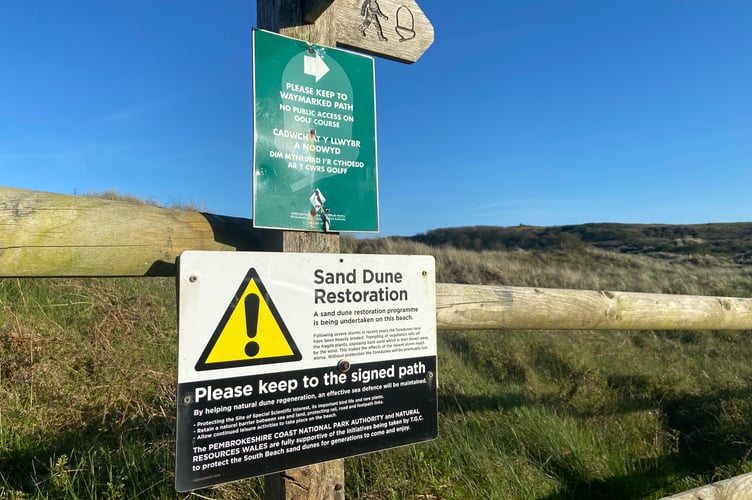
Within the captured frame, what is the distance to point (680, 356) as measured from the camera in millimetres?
6781

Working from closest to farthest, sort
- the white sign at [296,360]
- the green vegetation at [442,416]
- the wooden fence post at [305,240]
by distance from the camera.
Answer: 1. the white sign at [296,360]
2. the wooden fence post at [305,240]
3. the green vegetation at [442,416]

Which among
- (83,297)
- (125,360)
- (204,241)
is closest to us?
(204,241)

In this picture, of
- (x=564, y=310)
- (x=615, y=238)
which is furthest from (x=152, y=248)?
(x=615, y=238)

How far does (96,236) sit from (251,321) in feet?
2.00

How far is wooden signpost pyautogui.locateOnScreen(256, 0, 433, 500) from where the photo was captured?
165cm

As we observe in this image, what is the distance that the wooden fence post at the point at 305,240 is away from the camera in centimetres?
163

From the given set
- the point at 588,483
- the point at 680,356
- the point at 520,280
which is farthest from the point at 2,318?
the point at 520,280

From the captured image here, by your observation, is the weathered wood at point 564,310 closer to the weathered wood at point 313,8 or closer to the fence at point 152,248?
the fence at point 152,248

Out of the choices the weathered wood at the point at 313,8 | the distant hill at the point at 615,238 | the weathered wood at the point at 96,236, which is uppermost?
the distant hill at the point at 615,238

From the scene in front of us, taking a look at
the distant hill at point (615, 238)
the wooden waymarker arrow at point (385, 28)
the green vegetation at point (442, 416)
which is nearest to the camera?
the wooden waymarker arrow at point (385, 28)

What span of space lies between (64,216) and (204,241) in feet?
1.42

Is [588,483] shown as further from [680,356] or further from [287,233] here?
[680,356]

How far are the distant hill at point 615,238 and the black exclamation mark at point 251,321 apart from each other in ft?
78.8

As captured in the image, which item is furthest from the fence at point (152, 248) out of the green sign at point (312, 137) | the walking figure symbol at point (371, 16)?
the walking figure symbol at point (371, 16)
